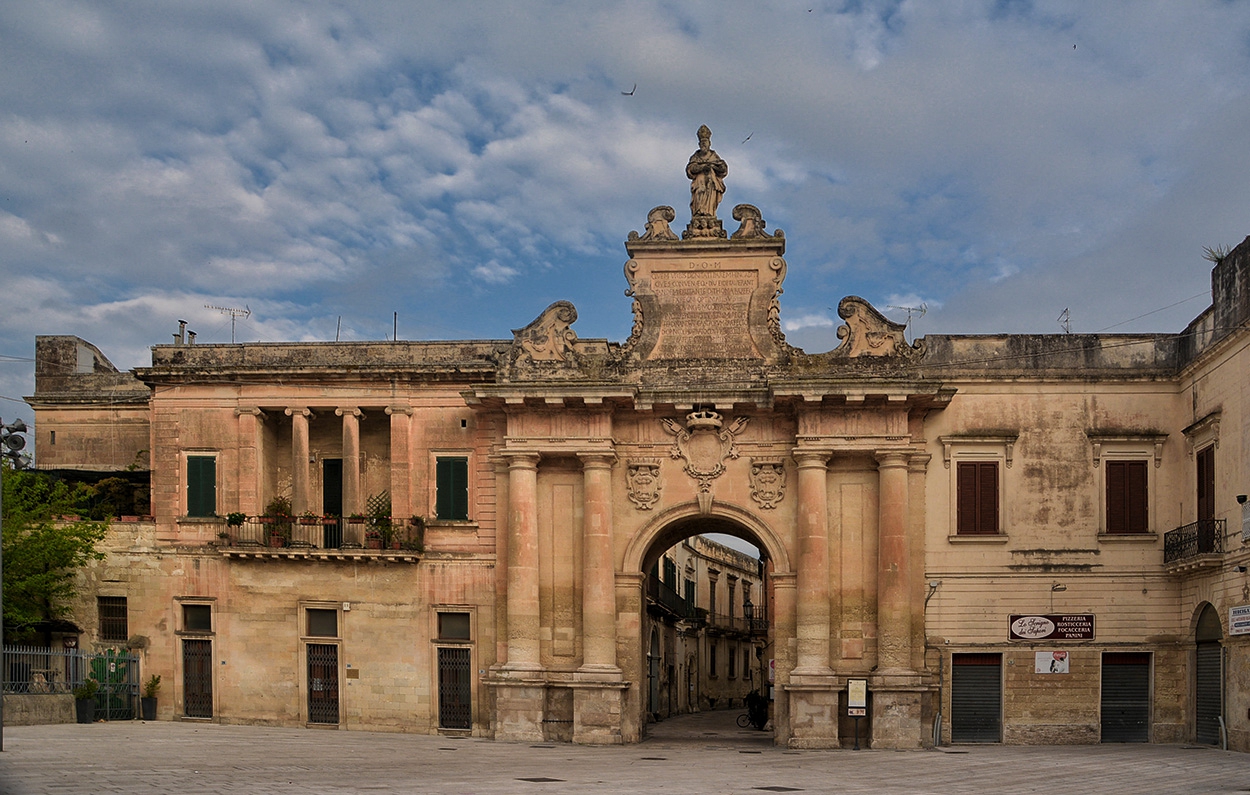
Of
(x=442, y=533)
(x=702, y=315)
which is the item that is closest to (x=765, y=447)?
(x=702, y=315)

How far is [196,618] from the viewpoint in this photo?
3288 cm

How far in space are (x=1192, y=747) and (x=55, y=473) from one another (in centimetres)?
3002

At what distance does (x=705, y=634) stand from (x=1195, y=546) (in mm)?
34190

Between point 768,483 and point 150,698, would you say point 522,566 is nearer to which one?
point 768,483

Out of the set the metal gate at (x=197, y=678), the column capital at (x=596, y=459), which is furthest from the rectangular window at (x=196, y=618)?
the column capital at (x=596, y=459)

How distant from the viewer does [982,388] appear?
3078 cm

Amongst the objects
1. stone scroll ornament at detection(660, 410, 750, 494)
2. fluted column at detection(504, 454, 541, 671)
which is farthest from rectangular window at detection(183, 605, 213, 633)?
Answer: stone scroll ornament at detection(660, 410, 750, 494)

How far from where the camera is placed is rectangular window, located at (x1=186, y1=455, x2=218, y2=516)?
108 ft

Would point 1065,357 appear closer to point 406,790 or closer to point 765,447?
point 765,447

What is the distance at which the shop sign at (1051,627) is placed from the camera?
30.0m

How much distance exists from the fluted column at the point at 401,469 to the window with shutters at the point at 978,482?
13046 millimetres

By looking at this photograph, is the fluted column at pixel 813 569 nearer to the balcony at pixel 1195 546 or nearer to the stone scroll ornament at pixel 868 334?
the stone scroll ornament at pixel 868 334

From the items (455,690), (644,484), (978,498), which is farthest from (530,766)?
(978,498)

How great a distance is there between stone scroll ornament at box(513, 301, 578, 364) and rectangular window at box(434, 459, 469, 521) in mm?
3397
